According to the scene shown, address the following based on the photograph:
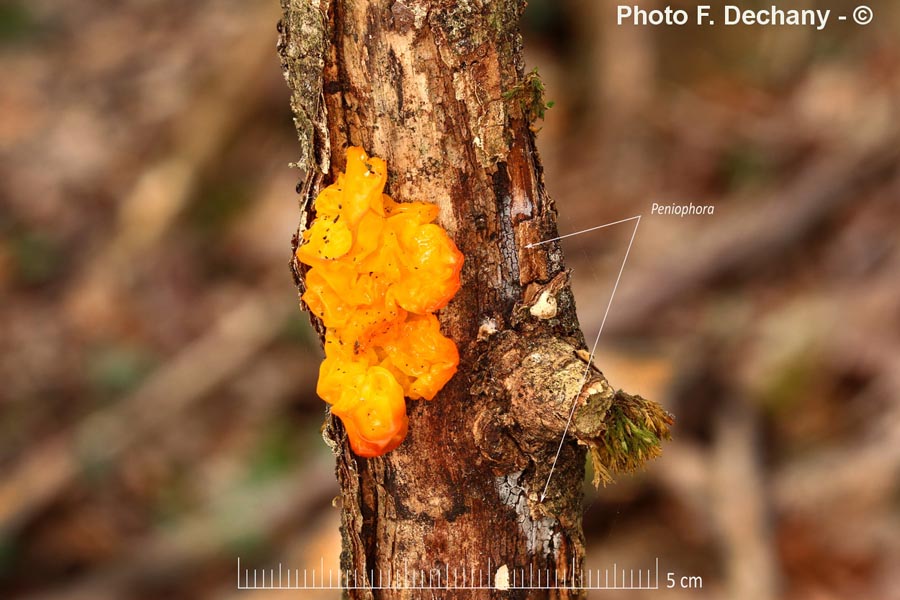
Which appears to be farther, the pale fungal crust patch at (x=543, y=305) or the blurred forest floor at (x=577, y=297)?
the blurred forest floor at (x=577, y=297)

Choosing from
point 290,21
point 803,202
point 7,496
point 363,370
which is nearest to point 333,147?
point 290,21

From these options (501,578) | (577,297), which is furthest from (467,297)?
(577,297)

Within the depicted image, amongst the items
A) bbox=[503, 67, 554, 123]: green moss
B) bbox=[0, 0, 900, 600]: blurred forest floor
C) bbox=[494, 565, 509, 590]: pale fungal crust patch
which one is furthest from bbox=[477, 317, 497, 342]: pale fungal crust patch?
bbox=[0, 0, 900, 600]: blurred forest floor

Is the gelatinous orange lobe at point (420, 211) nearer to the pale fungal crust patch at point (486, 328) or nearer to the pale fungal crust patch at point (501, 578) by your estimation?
the pale fungal crust patch at point (486, 328)

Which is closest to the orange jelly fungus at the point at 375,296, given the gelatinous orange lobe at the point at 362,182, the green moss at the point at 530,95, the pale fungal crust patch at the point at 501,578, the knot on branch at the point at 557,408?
the gelatinous orange lobe at the point at 362,182

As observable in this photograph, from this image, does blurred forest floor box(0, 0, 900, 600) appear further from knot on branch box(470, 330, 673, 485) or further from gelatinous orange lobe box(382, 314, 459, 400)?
gelatinous orange lobe box(382, 314, 459, 400)

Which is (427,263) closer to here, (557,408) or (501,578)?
(557,408)
